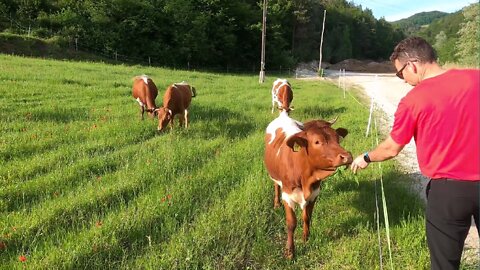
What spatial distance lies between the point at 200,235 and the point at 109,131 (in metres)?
5.22

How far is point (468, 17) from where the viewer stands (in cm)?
4288

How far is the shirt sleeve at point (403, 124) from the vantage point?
10.2 feet

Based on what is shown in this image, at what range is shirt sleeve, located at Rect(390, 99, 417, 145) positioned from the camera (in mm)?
3107

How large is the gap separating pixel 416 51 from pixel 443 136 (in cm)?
69

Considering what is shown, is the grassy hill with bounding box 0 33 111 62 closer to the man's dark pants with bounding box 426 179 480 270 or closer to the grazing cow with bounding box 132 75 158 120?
the grazing cow with bounding box 132 75 158 120

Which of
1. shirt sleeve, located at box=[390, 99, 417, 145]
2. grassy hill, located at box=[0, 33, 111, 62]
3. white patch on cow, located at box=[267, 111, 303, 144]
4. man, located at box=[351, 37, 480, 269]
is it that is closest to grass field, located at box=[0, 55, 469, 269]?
white patch on cow, located at box=[267, 111, 303, 144]

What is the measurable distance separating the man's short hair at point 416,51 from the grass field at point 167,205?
1.93m

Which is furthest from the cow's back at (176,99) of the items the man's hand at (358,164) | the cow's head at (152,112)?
the man's hand at (358,164)

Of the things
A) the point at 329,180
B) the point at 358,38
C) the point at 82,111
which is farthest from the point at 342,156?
the point at 358,38

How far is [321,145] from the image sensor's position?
4.07m

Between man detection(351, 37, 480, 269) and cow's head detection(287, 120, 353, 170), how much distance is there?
69cm

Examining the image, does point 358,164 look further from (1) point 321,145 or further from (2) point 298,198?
(2) point 298,198

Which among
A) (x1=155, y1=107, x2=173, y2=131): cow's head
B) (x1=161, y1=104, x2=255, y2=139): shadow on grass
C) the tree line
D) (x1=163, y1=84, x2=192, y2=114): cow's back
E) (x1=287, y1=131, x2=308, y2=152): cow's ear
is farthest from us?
the tree line

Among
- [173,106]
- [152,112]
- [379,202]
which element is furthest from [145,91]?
[379,202]
